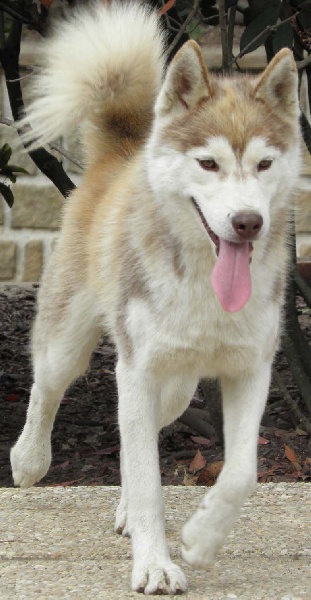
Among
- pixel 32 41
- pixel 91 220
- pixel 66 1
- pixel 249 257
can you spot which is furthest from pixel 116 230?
pixel 32 41

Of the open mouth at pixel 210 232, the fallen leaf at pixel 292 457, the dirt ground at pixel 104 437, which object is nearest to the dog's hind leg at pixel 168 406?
the open mouth at pixel 210 232

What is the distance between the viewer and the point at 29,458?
15.2 ft

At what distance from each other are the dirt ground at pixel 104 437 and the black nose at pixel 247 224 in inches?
91.1

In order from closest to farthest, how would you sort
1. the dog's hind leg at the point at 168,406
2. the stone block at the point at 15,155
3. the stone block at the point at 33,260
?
the dog's hind leg at the point at 168,406, the stone block at the point at 15,155, the stone block at the point at 33,260

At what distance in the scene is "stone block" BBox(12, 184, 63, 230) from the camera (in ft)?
25.2

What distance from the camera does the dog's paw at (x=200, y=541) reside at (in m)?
3.44

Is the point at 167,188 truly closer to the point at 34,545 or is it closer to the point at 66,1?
the point at 34,545

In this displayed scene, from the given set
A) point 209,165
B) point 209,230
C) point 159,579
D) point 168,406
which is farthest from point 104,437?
point 209,165

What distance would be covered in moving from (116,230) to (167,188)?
0.48 meters

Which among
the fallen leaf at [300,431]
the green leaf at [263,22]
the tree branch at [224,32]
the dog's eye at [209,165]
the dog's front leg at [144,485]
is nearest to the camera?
the dog's eye at [209,165]

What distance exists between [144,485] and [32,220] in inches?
172

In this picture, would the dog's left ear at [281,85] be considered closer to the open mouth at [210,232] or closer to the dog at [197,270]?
the dog at [197,270]

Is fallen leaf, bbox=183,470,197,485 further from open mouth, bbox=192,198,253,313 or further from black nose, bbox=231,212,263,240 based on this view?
black nose, bbox=231,212,263,240

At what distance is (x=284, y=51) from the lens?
362 cm
